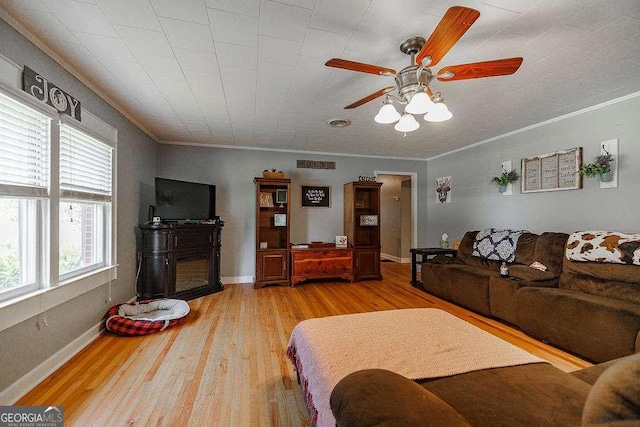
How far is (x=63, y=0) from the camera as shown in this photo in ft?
5.01

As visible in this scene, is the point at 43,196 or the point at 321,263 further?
the point at 321,263

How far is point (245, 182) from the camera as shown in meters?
4.76

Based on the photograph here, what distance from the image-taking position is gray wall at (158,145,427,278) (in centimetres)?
454

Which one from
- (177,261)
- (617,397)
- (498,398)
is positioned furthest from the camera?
(177,261)

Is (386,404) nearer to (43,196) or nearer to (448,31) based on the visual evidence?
(448,31)

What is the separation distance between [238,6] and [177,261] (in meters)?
3.10

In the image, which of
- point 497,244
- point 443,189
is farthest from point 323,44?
point 443,189

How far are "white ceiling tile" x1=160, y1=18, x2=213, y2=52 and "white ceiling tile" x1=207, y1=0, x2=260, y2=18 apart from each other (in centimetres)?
23

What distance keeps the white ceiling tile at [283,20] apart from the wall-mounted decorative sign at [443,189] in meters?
4.31

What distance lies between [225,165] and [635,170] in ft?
17.1

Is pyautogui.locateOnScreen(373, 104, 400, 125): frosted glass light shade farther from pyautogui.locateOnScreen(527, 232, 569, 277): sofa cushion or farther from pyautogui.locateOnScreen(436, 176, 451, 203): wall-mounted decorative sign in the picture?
pyautogui.locateOnScreen(436, 176, 451, 203): wall-mounted decorative sign

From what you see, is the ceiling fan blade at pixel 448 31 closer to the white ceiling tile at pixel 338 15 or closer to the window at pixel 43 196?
the white ceiling tile at pixel 338 15

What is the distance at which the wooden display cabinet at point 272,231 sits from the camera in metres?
4.38

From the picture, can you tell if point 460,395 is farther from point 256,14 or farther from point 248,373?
point 256,14
